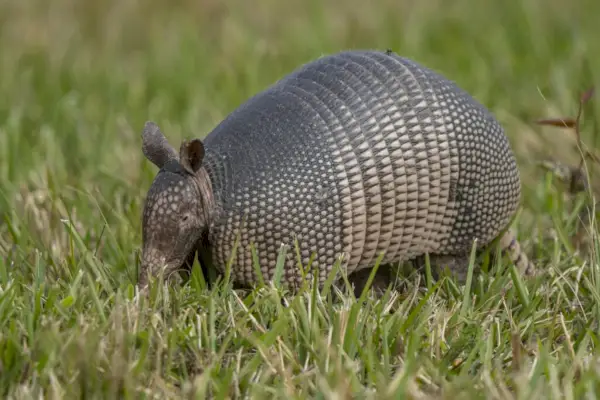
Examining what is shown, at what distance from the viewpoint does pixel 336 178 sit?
4.05 m

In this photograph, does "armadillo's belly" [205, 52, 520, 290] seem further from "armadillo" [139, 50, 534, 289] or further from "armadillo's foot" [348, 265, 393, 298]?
"armadillo's foot" [348, 265, 393, 298]

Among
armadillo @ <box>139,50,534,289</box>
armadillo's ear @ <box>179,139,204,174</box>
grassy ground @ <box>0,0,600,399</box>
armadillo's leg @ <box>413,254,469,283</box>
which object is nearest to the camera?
grassy ground @ <box>0,0,600,399</box>

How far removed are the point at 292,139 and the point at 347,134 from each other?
24cm

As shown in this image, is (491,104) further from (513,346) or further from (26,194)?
(513,346)

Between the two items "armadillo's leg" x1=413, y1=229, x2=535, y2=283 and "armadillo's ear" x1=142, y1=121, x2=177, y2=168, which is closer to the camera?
"armadillo's ear" x1=142, y1=121, x2=177, y2=168

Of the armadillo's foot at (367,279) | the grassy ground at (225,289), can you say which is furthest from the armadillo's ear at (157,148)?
Result: the armadillo's foot at (367,279)

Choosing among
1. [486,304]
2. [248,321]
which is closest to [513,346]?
[486,304]

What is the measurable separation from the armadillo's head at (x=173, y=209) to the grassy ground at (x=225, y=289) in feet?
0.46

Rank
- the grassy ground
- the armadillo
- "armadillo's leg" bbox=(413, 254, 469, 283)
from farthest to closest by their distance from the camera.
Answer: "armadillo's leg" bbox=(413, 254, 469, 283) < the armadillo < the grassy ground

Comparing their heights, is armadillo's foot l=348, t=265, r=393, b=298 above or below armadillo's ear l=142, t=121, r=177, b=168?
below

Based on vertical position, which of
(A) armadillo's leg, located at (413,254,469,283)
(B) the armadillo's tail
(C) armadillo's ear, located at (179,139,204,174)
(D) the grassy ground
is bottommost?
(B) the armadillo's tail

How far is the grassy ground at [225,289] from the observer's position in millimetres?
3311

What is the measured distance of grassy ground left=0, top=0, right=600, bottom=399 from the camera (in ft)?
10.9

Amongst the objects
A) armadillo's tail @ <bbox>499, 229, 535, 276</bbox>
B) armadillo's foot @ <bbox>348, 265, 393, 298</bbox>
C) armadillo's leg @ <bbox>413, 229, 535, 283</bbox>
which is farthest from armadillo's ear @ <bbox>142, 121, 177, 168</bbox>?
armadillo's tail @ <bbox>499, 229, 535, 276</bbox>
